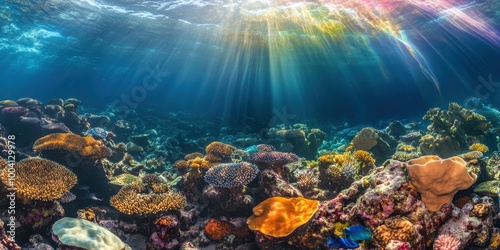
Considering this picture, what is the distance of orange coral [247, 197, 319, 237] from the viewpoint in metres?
4.86

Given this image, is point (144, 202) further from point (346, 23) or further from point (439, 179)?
point (346, 23)

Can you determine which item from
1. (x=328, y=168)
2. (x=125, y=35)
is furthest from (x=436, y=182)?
(x=125, y=35)

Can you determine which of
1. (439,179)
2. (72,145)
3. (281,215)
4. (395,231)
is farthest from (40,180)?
(439,179)

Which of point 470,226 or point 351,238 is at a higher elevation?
point 351,238

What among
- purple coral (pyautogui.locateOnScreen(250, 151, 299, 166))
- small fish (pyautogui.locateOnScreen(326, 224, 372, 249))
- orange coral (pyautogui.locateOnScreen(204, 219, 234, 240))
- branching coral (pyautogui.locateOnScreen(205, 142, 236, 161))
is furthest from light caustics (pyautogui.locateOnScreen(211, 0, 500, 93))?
small fish (pyautogui.locateOnScreen(326, 224, 372, 249))

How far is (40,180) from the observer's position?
5.04m

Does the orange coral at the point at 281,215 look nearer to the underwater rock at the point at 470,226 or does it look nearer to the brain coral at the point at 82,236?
the underwater rock at the point at 470,226

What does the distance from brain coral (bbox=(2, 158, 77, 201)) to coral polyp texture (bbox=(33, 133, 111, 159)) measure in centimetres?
231

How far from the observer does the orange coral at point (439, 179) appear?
4.11 metres

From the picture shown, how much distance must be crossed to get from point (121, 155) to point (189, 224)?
7254 mm

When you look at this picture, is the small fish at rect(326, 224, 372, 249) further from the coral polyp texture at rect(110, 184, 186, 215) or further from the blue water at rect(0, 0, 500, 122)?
the blue water at rect(0, 0, 500, 122)

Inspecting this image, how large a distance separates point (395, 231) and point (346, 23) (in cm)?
2237

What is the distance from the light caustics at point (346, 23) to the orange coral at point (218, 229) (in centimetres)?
1706

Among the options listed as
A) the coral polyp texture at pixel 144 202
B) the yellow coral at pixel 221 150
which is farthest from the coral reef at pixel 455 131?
the coral polyp texture at pixel 144 202
